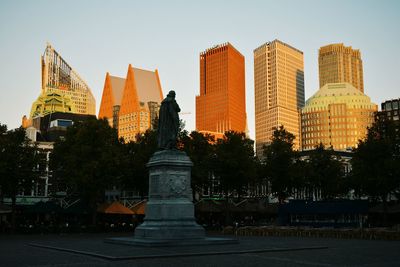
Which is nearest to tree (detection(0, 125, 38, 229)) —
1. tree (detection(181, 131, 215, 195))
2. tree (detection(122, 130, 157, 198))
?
tree (detection(122, 130, 157, 198))

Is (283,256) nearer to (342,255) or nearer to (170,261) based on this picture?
(342,255)

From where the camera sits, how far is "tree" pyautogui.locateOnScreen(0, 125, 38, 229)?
53.2 m

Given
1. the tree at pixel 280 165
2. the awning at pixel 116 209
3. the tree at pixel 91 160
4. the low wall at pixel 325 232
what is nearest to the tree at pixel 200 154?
the tree at pixel 280 165

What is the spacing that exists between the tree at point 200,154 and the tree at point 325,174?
56.2ft

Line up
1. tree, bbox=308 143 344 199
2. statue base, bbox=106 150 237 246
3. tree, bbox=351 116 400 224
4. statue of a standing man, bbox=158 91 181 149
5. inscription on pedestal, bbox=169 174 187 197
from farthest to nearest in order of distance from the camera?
tree, bbox=308 143 344 199 → tree, bbox=351 116 400 224 → statue of a standing man, bbox=158 91 181 149 → inscription on pedestal, bbox=169 174 187 197 → statue base, bbox=106 150 237 246

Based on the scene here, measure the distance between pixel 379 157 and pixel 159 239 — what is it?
129 ft

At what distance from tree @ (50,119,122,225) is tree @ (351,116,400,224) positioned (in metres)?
28.9

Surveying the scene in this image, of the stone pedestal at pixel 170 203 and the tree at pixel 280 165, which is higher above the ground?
the tree at pixel 280 165

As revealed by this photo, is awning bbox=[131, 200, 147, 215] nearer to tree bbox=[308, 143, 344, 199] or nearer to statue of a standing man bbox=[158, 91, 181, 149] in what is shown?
statue of a standing man bbox=[158, 91, 181, 149]

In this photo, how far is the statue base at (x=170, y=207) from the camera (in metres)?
28.3

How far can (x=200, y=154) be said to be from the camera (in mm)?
63781

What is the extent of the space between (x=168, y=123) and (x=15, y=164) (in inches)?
1142

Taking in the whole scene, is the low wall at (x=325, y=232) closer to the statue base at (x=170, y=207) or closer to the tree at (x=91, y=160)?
the tree at (x=91, y=160)

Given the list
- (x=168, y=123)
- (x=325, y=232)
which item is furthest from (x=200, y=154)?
(x=168, y=123)
